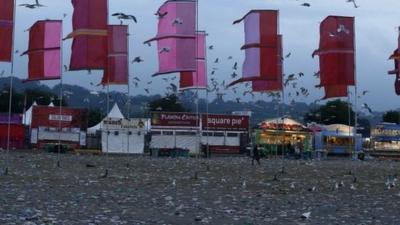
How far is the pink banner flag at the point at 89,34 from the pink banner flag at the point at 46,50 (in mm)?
1851

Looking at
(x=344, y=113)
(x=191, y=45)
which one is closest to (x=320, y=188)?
(x=191, y=45)

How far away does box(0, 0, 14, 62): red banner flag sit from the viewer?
88.0 feet

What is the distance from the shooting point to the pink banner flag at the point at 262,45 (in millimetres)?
30578

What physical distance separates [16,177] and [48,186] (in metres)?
4.24

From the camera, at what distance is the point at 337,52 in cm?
3180

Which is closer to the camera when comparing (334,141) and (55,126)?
(55,126)

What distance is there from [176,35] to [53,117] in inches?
1828

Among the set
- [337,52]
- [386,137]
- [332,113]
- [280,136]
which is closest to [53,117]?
[280,136]

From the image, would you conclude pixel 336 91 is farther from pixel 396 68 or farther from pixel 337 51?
pixel 396 68

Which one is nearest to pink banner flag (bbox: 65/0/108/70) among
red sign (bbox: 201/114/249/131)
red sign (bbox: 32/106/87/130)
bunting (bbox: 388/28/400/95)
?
bunting (bbox: 388/28/400/95)

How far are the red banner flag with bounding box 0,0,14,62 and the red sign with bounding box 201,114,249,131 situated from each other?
150ft

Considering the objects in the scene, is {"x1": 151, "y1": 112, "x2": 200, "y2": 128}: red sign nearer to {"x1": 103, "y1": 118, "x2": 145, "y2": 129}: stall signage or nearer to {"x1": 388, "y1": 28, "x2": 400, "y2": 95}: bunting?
{"x1": 103, "y1": 118, "x2": 145, "y2": 129}: stall signage

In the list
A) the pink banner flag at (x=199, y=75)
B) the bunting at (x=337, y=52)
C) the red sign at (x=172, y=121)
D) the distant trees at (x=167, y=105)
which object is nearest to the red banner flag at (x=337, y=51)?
the bunting at (x=337, y=52)

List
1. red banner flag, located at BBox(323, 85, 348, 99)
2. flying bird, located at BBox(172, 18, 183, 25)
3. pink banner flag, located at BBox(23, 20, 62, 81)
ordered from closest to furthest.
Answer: flying bird, located at BBox(172, 18, 183, 25) < pink banner flag, located at BBox(23, 20, 62, 81) < red banner flag, located at BBox(323, 85, 348, 99)
